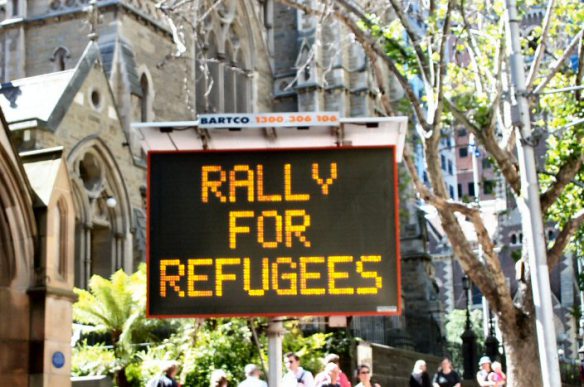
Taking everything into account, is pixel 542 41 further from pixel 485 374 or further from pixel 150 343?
pixel 150 343

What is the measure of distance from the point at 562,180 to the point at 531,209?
2.50 metres

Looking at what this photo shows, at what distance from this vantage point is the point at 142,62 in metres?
28.7

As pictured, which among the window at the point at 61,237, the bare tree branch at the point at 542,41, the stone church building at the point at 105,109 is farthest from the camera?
the bare tree branch at the point at 542,41

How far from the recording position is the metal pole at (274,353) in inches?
443

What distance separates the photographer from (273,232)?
11.0m

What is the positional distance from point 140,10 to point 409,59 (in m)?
12.1

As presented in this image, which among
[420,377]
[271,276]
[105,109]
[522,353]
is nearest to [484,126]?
[522,353]

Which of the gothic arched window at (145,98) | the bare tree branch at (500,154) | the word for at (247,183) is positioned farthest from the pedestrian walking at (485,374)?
the gothic arched window at (145,98)

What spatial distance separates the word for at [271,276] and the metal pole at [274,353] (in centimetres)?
83

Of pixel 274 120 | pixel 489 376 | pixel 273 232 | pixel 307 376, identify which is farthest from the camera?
pixel 489 376

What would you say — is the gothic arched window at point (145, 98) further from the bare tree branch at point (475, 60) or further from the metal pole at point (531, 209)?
the metal pole at point (531, 209)

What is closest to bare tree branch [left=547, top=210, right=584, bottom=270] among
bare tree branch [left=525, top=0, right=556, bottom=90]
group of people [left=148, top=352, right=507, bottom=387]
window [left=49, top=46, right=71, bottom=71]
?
bare tree branch [left=525, top=0, right=556, bottom=90]

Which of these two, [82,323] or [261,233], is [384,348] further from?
[261,233]

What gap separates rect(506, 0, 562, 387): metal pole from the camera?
582 inches
